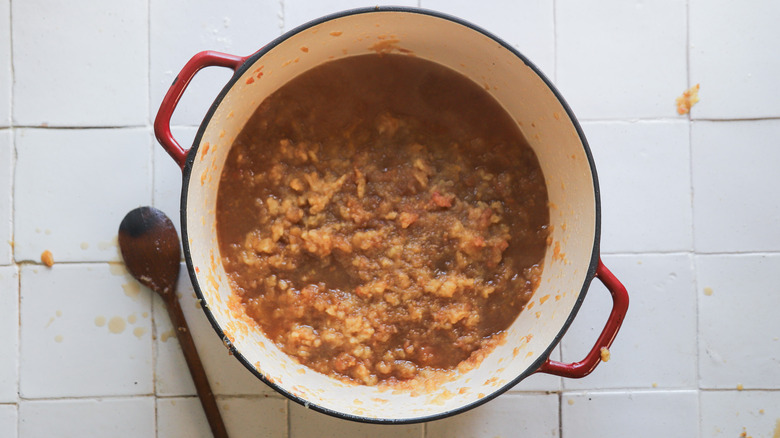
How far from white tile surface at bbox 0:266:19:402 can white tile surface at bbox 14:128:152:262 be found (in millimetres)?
82

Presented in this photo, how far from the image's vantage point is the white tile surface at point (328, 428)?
4.45 ft

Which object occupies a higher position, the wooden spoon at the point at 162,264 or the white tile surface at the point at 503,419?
the wooden spoon at the point at 162,264

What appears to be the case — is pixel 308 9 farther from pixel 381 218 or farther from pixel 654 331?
pixel 654 331

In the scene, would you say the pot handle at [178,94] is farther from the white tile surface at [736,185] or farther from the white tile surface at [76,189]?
the white tile surface at [736,185]

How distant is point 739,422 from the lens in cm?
139

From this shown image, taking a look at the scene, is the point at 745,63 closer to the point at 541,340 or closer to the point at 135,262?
the point at 541,340

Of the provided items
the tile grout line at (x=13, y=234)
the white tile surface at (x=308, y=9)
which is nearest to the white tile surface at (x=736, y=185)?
the white tile surface at (x=308, y=9)

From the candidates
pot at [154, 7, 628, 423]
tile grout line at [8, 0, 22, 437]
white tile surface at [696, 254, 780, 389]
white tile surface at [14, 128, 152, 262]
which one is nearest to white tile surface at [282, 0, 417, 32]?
pot at [154, 7, 628, 423]

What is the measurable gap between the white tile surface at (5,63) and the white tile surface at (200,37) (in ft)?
1.04

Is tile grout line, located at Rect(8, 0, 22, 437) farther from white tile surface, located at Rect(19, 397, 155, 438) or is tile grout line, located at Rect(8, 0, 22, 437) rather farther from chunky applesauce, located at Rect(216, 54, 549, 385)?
chunky applesauce, located at Rect(216, 54, 549, 385)

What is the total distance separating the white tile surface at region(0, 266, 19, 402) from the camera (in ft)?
4.47

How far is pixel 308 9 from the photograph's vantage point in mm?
1350

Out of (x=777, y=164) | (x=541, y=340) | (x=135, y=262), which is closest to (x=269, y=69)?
(x=135, y=262)

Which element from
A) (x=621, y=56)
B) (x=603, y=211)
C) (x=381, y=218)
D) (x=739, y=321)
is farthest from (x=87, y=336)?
(x=739, y=321)
